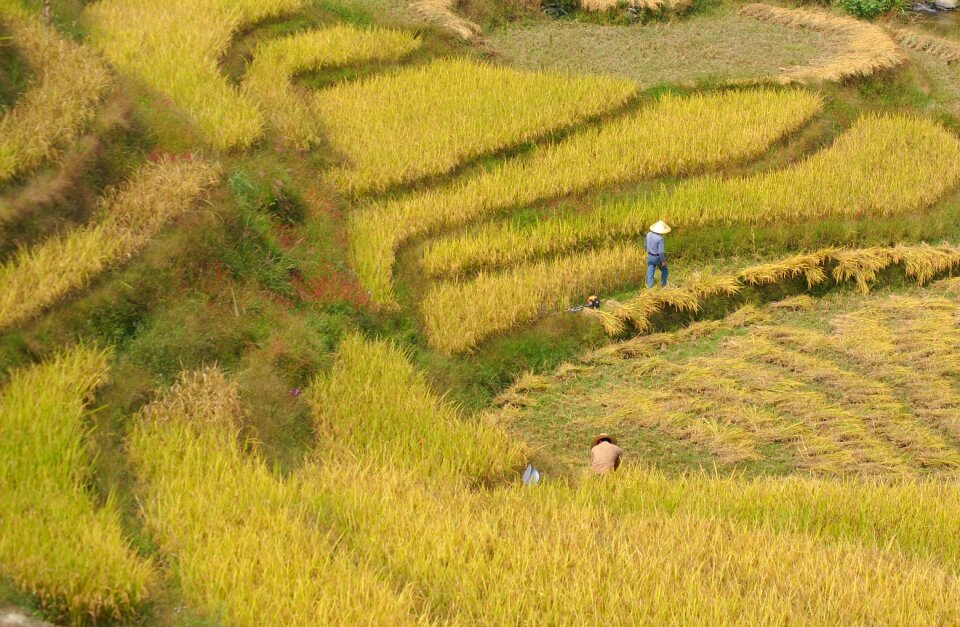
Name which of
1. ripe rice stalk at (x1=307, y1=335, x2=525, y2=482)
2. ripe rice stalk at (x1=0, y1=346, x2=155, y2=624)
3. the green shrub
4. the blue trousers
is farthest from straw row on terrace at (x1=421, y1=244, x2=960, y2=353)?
the green shrub

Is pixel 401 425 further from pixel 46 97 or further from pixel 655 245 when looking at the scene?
pixel 46 97

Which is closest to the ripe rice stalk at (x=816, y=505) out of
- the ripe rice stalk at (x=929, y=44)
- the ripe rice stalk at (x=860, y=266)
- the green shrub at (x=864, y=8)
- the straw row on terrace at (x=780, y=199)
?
the straw row on terrace at (x=780, y=199)

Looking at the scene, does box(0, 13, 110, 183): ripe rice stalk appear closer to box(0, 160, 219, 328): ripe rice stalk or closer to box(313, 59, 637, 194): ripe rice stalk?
box(0, 160, 219, 328): ripe rice stalk

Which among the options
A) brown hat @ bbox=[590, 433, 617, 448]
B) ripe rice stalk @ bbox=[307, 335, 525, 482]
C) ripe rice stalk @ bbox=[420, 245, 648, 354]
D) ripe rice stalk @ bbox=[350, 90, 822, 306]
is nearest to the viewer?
ripe rice stalk @ bbox=[307, 335, 525, 482]

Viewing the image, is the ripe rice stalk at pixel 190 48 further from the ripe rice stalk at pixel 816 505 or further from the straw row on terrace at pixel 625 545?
the ripe rice stalk at pixel 816 505

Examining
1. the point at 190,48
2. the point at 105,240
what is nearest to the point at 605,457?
the point at 105,240

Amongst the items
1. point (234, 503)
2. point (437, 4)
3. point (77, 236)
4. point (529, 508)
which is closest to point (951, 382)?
point (529, 508)
